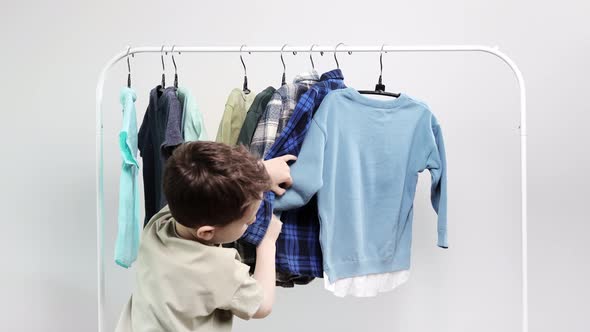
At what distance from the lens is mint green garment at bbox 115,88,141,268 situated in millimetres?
1641

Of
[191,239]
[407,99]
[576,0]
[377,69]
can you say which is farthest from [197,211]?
[576,0]

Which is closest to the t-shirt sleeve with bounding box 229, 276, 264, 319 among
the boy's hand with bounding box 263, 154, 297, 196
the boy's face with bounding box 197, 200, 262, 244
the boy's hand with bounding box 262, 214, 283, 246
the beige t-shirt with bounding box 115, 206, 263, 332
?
the beige t-shirt with bounding box 115, 206, 263, 332

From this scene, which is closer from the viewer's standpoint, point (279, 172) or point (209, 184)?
point (209, 184)

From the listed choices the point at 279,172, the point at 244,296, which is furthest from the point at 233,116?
the point at 244,296

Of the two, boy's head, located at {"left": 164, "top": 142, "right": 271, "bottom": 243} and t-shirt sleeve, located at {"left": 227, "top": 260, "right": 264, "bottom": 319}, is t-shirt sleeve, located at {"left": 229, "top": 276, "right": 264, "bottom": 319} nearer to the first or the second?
t-shirt sleeve, located at {"left": 227, "top": 260, "right": 264, "bottom": 319}

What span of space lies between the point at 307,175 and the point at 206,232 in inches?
16.3

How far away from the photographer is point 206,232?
51.8 inches

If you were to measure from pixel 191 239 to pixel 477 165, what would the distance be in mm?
1454

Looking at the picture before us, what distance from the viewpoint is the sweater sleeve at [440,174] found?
1764mm

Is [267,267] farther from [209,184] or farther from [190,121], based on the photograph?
[190,121]

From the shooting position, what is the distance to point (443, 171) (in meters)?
1.77

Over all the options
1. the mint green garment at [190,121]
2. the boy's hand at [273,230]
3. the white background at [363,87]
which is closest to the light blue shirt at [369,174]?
the boy's hand at [273,230]

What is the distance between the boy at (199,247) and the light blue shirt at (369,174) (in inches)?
15.1

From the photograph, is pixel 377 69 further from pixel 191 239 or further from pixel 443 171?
pixel 191 239
